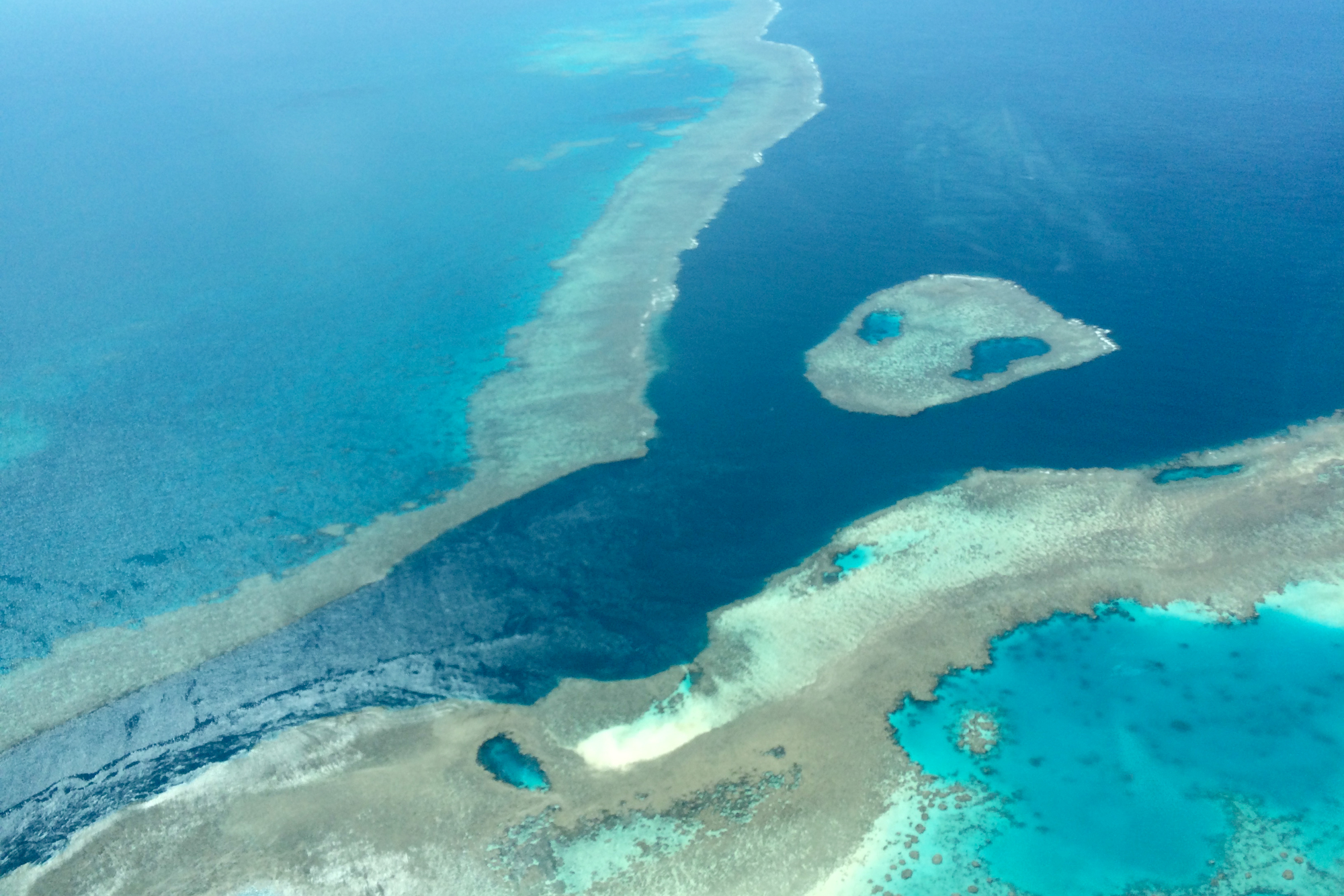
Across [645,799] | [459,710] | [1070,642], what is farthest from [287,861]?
[1070,642]

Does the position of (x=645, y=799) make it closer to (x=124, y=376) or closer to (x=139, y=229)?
(x=124, y=376)

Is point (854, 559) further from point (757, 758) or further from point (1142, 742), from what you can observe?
point (1142, 742)

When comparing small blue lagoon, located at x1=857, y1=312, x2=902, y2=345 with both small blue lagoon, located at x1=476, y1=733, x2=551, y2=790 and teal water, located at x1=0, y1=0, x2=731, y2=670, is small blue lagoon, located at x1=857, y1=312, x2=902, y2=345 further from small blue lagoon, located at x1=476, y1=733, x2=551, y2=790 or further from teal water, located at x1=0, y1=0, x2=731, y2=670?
small blue lagoon, located at x1=476, y1=733, x2=551, y2=790

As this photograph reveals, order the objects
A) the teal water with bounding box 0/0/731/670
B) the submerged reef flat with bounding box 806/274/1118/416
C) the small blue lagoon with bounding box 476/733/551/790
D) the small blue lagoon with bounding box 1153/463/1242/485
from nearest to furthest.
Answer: the small blue lagoon with bounding box 476/733/551/790, the small blue lagoon with bounding box 1153/463/1242/485, the teal water with bounding box 0/0/731/670, the submerged reef flat with bounding box 806/274/1118/416

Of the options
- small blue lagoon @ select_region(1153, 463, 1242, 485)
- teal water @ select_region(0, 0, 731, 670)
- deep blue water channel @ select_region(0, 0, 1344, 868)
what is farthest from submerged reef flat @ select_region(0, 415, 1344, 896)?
teal water @ select_region(0, 0, 731, 670)

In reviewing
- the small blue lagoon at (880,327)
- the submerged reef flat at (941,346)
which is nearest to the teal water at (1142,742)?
the submerged reef flat at (941,346)
